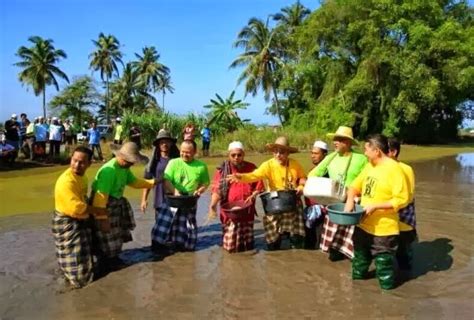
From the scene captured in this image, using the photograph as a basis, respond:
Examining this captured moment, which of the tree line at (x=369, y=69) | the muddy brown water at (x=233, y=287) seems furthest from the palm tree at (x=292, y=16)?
the muddy brown water at (x=233, y=287)

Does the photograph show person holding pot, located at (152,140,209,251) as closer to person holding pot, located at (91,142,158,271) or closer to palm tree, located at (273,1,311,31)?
person holding pot, located at (91,142,158,271)

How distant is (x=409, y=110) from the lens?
35.6 metres

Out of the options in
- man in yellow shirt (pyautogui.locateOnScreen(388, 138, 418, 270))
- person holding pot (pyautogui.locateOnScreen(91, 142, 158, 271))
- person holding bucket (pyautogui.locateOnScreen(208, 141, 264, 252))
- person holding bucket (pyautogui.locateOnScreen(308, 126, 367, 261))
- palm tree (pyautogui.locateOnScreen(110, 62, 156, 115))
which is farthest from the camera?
palm tree (pyautogui.locateOnScreen(110, 62, 156, 115))

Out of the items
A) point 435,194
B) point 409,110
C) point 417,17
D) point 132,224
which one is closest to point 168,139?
point 132,224

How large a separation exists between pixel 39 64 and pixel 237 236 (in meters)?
49.9

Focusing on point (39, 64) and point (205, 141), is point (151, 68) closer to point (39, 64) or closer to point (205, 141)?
point (39, 64)

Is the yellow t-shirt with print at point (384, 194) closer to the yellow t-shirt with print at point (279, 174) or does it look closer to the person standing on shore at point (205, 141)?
A: the yellow t-shirt with print at point (279, 174)

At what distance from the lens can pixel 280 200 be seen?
20.7ft

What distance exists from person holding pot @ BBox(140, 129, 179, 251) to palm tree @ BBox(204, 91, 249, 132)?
927 inches

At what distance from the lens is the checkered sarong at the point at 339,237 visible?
20.1 ft

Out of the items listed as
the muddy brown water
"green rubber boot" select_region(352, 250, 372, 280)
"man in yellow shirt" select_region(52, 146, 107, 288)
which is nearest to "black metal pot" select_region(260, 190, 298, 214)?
the muddy brown water

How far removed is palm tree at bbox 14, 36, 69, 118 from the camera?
51594 mm

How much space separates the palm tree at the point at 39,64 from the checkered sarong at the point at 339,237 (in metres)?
49.2

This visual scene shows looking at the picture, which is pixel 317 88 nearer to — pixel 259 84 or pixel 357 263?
pixel 259 84
